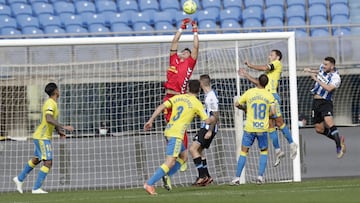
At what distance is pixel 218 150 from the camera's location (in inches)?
707

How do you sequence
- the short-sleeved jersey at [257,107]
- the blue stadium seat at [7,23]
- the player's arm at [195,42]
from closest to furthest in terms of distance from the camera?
the player's arm at [195,42] → the short-sleeved jersey at [257,107] → the blue stadium seat at [7,23]

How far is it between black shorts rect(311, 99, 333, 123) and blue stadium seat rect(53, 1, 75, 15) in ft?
34.1

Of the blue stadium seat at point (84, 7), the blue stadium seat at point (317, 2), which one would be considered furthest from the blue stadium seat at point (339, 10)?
the blue stadium seat at point (84, 7)

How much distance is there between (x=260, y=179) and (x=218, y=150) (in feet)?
7.39

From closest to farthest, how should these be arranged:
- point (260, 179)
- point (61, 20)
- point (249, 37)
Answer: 1. point (260, 179)
2. point (249, 37)
3. point (61, 20)

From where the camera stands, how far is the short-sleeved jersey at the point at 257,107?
1559 cm

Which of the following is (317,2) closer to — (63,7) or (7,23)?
(63,7)

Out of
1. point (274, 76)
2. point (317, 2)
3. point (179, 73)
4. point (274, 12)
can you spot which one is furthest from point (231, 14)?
point (179, 73)

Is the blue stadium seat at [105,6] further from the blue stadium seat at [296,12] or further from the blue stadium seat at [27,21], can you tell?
the blue stadium seat at [296,12]

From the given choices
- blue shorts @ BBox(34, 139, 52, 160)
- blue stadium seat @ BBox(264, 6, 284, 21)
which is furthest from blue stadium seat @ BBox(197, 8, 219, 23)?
blue shorts @ BBox(34, 139, 52, 160)

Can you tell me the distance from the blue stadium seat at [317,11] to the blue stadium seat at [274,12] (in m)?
0.82

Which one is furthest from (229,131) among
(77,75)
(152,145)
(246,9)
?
(246,9)

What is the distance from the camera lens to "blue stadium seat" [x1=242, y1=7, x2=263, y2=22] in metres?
25.5

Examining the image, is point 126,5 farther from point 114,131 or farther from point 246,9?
point 114,131
